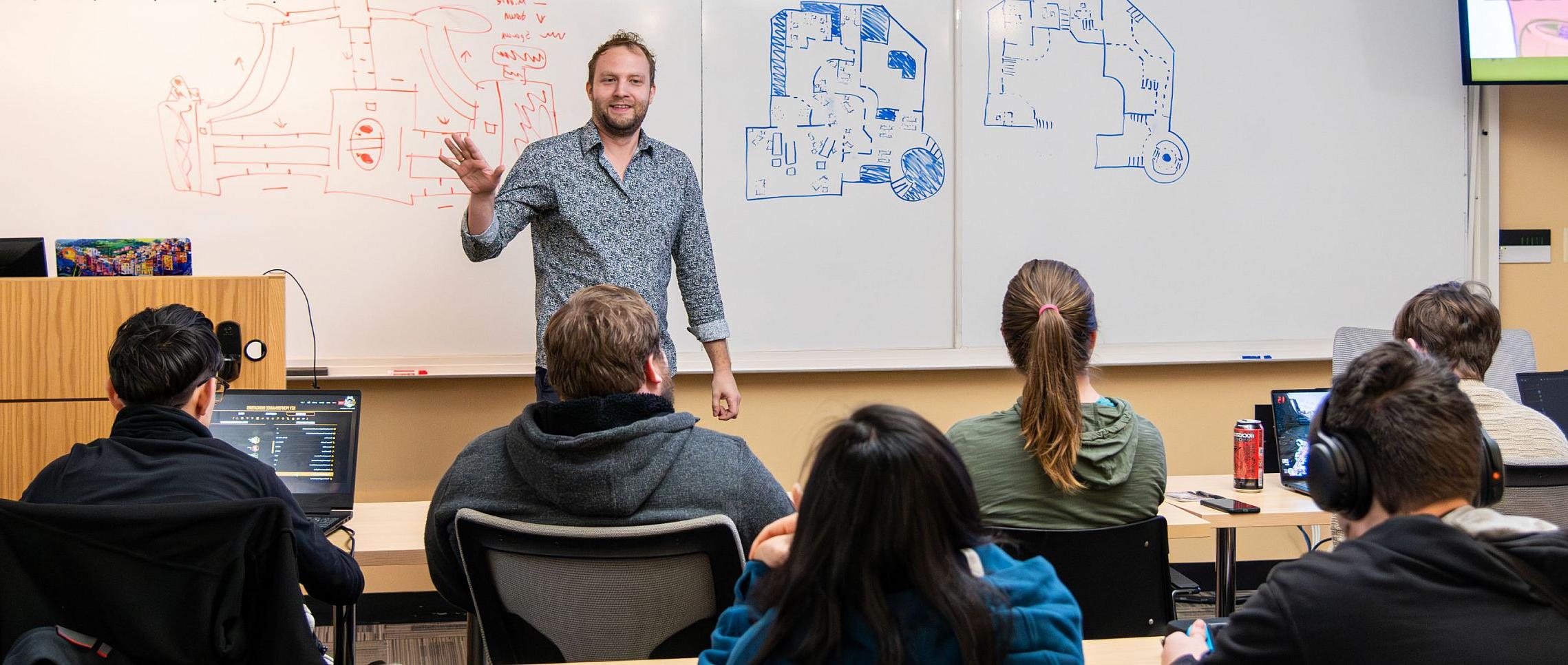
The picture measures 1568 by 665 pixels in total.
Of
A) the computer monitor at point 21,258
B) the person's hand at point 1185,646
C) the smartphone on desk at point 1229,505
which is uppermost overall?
the computer monitor at point 21,258

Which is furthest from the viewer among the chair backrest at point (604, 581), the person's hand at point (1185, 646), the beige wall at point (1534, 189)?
the beige wall at point (1534, 189)

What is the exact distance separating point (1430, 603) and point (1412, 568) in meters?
0.03

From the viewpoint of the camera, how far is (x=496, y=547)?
1.59 metres

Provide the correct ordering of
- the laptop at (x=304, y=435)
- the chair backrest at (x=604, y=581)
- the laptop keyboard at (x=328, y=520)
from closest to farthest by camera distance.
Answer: the chair backrest at (x=604, y=581) → the laptop keyboard at (x=328, y=520) → the laptop at (x=304, y=435)

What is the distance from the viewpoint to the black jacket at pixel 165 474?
1620 millimetres

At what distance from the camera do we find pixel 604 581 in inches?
61.6

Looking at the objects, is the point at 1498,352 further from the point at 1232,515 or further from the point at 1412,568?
the point at 1412,568

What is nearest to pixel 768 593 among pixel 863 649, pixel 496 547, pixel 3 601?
pixel 863 649

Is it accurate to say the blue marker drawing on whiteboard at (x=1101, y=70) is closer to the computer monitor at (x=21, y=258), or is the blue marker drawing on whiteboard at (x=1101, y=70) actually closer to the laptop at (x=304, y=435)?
the laptop at (x=304, y=435)

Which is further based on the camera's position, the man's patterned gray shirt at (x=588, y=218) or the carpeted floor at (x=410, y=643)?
the carpeted floor at (x=410, y=643)

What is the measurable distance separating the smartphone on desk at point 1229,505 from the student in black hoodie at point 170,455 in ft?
6.27

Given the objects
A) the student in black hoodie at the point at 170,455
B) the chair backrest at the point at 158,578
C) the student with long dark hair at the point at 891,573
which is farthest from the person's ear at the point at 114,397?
the student with long dark hair at the point at 891,573

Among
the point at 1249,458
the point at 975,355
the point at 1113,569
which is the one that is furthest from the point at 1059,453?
the point at 975,355

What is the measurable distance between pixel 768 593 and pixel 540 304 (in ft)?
6.91
